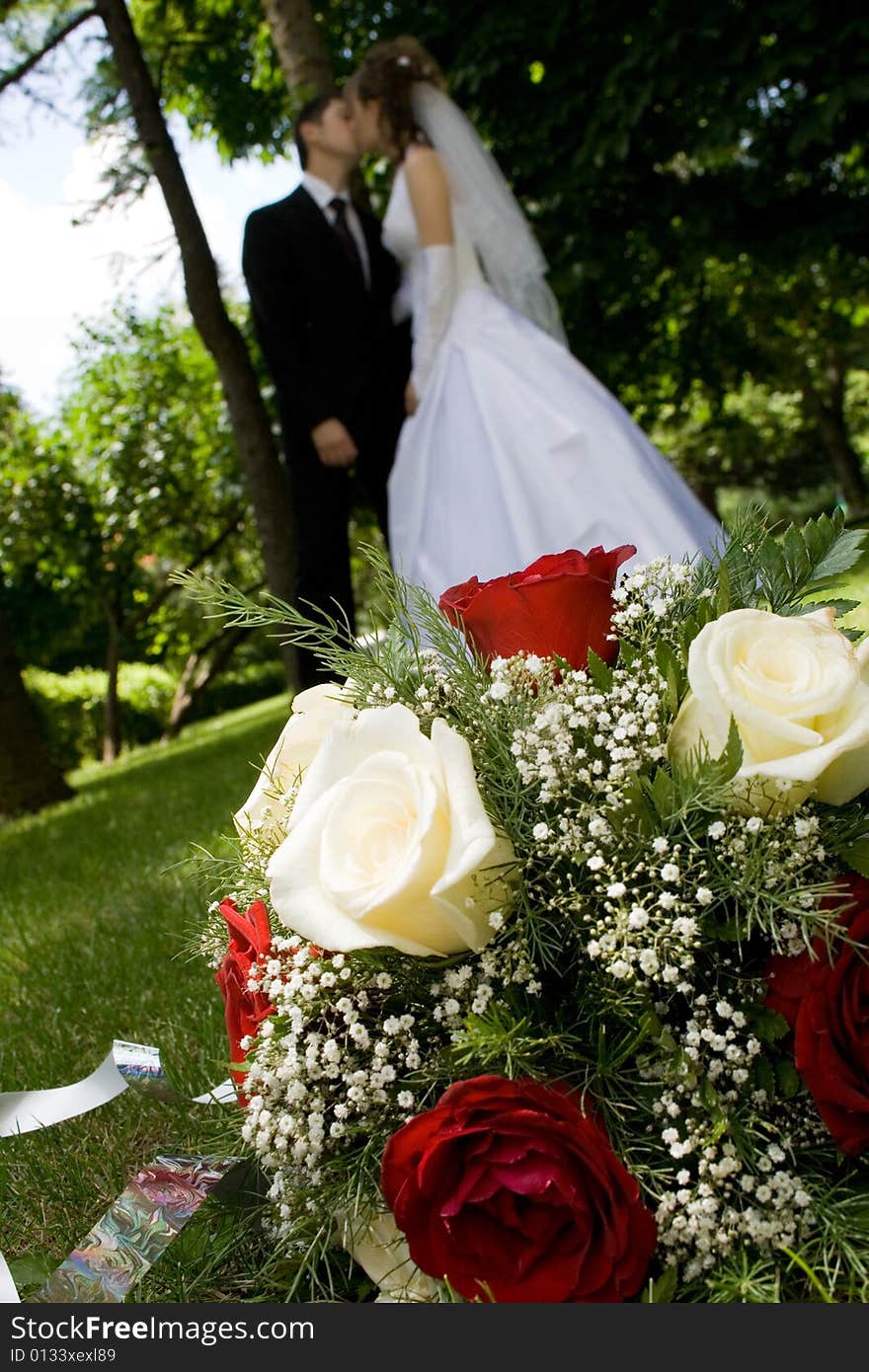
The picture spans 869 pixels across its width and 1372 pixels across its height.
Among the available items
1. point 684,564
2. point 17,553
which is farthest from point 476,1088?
point 17,553

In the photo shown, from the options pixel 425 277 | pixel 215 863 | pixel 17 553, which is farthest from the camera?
pixel 17 553

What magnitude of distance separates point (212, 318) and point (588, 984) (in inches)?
271

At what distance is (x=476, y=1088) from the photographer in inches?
41.7

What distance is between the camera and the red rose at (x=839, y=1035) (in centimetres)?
106

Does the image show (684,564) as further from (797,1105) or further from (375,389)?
(375,389)

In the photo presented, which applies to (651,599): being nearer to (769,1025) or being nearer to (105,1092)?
(769,1025)

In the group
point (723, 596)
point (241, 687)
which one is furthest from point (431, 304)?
point (241, 687)

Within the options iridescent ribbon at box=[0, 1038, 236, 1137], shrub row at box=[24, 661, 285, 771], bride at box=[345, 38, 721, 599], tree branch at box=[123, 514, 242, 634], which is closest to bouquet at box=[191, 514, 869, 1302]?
iridescent ribbon at box=[0, 1038, 236, 1137]

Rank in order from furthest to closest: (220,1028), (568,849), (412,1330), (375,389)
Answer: (375,389), (220,1028), (568,849), (412,1330)

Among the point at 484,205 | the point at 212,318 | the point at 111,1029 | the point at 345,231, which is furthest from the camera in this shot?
the point at 212,318

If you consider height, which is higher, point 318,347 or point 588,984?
point 318,347

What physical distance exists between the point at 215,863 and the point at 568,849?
1.80 ft

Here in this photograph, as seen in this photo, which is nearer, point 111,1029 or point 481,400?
point 111,1029

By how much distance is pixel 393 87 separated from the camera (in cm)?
486
